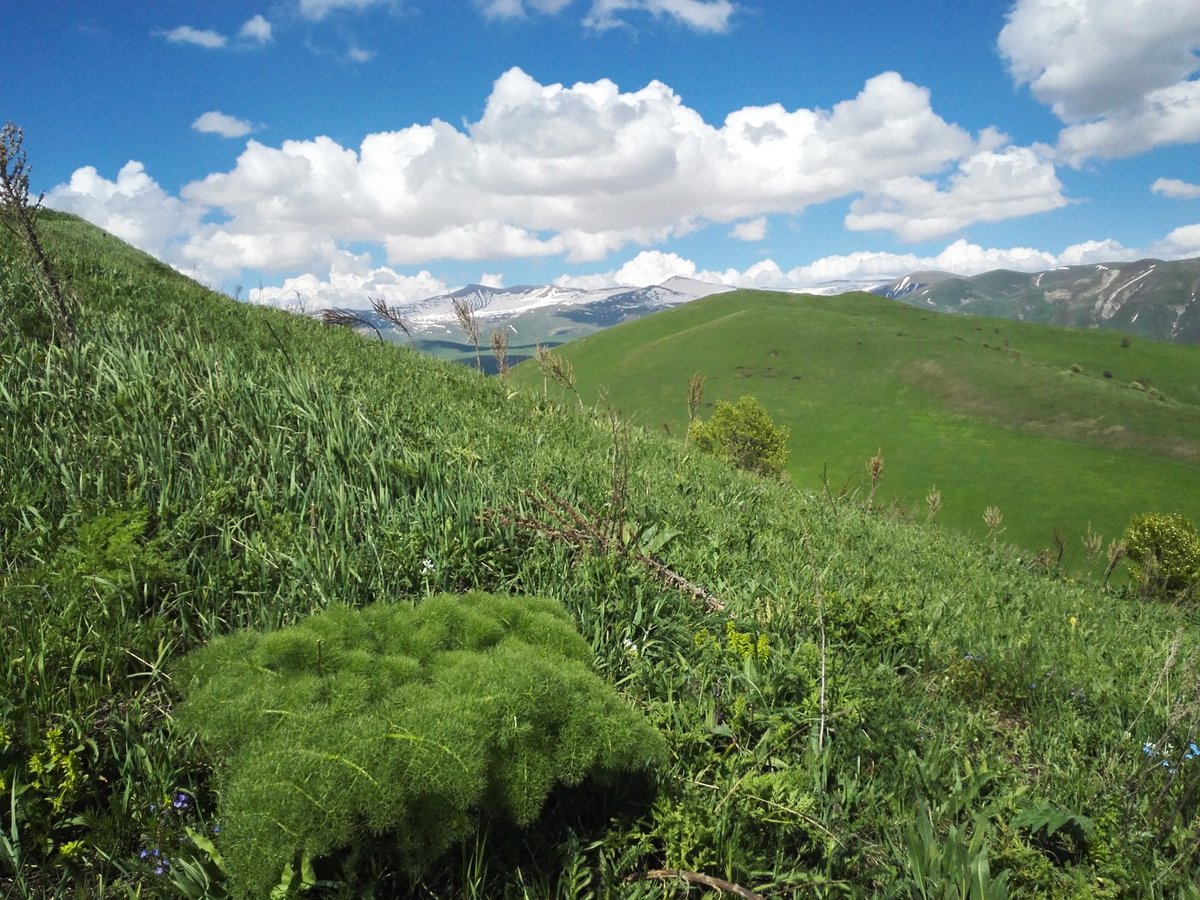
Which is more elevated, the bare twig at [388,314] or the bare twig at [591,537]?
the bare twig at [388,314]

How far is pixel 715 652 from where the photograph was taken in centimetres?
349

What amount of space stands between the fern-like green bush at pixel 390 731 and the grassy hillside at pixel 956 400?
128ft

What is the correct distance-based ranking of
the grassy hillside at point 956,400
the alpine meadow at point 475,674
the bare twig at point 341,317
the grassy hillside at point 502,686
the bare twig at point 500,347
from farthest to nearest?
the grassy hillside at point 956,400 < the bare twig at point 500,347 < the bare twig at point 341,317 < the grassy hillside at point 502,686 < the alpine meadow at point 475,674

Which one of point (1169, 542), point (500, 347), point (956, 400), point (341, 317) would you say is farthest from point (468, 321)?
point (956, 400)

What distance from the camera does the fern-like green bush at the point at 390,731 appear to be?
1984 mm

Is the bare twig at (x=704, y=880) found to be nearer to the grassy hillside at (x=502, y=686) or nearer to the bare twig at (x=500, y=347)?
the grassy hillside at (x=502, y=686)

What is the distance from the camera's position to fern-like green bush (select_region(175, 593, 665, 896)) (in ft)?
6.51

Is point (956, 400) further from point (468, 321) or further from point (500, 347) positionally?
point (468, 321)

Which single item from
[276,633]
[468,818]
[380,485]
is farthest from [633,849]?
[380,485]

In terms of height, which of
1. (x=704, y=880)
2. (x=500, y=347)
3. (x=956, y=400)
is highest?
(x=500, y=347)

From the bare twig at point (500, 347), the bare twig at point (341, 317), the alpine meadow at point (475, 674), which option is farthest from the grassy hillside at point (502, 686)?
the bare twig at point (500, 347)

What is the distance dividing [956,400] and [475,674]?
106993 mm

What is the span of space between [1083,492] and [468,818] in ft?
273

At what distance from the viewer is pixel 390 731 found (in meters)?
2.12
